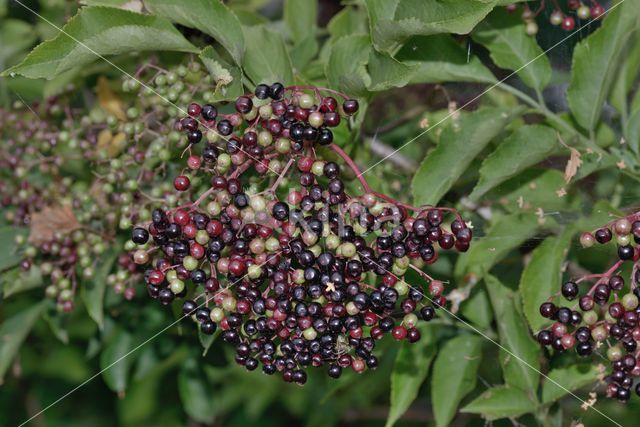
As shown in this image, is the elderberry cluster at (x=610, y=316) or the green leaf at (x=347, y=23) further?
the green leaf at (x=347, y=23)

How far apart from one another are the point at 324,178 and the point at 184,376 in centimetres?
163

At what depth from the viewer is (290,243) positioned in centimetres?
185

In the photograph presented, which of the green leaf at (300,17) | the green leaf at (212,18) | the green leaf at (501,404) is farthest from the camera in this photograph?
the green leaf at (300,17)

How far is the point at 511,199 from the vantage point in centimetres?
243

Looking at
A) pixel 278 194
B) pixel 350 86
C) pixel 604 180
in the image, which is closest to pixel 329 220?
pixel 278 194

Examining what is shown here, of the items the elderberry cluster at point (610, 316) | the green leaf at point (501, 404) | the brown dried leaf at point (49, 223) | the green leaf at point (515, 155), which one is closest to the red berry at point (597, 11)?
the green leaf at point (515, 155)

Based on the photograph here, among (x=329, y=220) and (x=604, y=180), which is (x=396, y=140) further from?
(x=329, y=220)

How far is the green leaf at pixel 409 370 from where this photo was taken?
2445 millimetres

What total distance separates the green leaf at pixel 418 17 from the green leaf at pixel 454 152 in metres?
0.35

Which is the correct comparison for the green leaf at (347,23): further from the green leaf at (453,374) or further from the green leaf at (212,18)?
the green leaf at (453,374)

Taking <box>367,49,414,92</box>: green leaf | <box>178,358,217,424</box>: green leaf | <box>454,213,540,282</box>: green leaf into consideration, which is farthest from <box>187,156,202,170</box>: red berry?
<box>178,358,217,424</box>: green leaf

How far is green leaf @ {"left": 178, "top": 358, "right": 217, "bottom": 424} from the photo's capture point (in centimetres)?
335

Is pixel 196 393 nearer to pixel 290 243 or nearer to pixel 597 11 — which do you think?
pixel 290 243

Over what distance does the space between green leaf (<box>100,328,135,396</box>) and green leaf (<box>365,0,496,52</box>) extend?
1.62 m
